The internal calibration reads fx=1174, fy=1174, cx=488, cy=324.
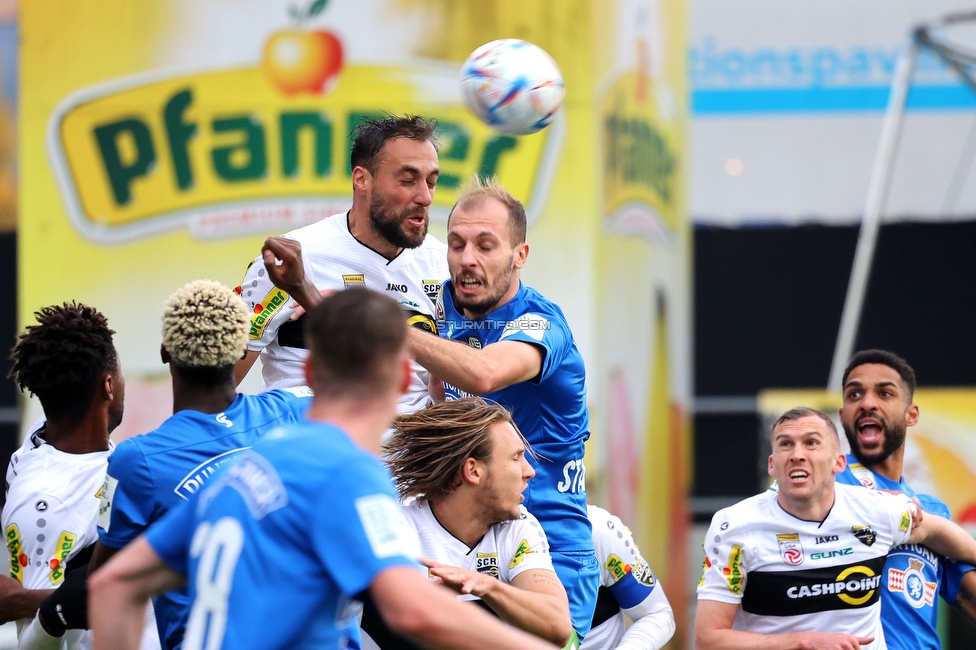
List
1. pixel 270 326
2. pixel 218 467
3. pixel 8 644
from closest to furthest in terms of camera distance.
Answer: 1. pixel 218 467
2. pixel 270 326
3. pixel 8 644

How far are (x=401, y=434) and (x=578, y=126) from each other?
18.7 feet

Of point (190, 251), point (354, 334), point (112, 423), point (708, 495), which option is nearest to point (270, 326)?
point (112, 423)

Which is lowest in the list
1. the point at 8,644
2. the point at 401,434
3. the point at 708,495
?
the point at 708,495

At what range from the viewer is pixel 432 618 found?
2.48 metres

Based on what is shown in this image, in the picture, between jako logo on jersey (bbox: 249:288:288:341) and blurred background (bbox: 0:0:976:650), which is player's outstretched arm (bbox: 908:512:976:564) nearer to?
blurred background (bbox: 0:0:976:650)

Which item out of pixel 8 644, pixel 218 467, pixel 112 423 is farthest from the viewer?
pixel 8 644

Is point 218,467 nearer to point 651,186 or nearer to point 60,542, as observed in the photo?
point 60,542

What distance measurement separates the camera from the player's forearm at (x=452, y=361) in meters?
4.18

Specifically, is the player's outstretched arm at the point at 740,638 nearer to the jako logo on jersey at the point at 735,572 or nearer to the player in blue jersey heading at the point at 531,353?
the jako logo on jersey at the point at 735,572

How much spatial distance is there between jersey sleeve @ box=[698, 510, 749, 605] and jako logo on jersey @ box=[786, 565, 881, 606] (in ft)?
0.76

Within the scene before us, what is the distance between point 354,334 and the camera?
2.73 m

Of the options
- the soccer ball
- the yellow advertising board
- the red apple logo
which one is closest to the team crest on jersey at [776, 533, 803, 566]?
the soccer ball

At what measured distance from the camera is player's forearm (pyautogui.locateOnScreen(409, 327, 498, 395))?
418 cm

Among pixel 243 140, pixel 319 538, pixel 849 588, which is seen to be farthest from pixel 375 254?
pixel 243 140
